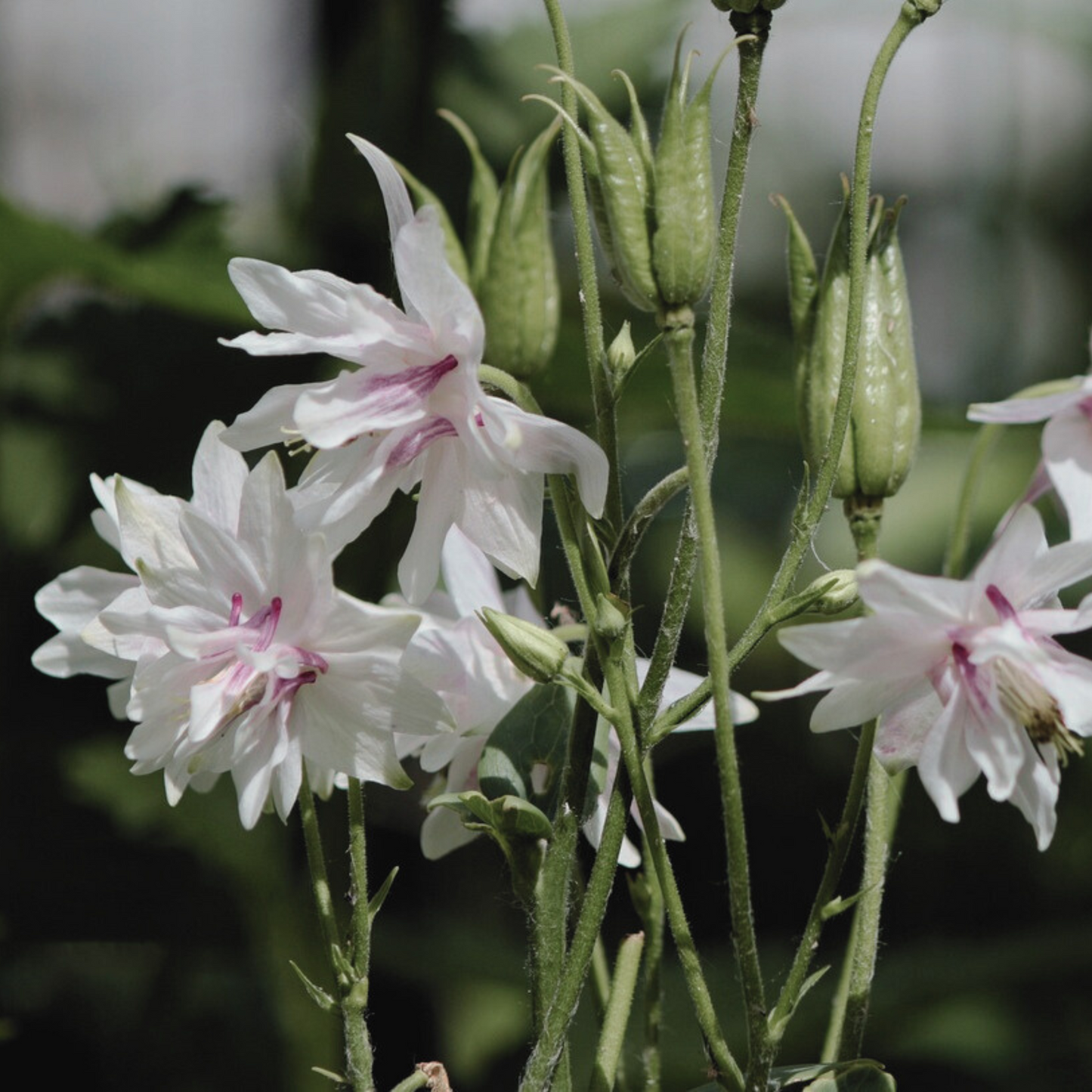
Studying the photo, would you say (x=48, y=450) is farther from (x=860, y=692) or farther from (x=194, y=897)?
(x=860, y=692)

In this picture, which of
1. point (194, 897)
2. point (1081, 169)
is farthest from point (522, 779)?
point (1081, 169)

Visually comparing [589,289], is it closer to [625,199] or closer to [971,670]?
[625,199]

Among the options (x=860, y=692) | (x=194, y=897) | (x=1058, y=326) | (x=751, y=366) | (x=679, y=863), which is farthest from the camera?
(x=1058, y=326)

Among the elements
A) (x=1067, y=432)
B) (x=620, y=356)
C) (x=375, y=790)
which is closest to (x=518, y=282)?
(x=620, y=356)

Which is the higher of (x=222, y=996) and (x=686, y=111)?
(x=686, y=111)

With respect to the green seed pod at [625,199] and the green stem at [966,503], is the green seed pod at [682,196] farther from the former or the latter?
the green stem at [966,503]

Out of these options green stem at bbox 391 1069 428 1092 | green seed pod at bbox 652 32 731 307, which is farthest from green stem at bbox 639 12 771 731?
green stem at bbox 391 1069 428 1092
